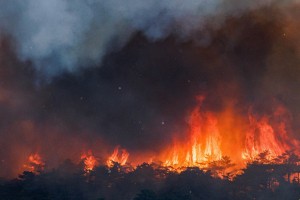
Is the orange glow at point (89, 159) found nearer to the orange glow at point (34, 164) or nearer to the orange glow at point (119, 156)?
the orange glow at point (119, 156)

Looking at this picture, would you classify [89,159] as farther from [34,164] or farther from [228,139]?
[228,139]

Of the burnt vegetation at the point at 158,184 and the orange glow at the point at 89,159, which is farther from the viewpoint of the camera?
the orange glow at the point at 89,159

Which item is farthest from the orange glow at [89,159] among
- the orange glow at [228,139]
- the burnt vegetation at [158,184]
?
the orange glow at [228,139]

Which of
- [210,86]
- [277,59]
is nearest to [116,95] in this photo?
[210,86]

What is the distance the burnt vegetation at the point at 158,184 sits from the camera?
2127 centimetres

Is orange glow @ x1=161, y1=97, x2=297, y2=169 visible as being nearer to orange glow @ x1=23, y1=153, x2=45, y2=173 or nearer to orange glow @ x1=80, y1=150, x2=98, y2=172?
orange glow @ x1=80, y1=150, x2=98, y2=172

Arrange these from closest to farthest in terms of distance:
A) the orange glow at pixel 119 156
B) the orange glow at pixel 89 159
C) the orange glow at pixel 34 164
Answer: the orange glow at pixel 34 164 < the orange glow at pixel 89 159 < the orange glow at pixel 119 156

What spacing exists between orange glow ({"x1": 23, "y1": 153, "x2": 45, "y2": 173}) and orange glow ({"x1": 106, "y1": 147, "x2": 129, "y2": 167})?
5.07 meters

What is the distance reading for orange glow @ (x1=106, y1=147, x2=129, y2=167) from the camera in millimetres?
30641

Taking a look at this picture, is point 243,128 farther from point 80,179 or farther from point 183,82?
point 80,179

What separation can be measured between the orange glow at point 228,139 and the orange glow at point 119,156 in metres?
3.05

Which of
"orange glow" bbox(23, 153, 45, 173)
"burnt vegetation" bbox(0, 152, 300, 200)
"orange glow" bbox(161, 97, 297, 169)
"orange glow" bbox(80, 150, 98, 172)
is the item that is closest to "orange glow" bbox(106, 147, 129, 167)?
"orange glow" bbox(80, 150, 98, 172)

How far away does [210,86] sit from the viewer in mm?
35000

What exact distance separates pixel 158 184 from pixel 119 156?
27.6 ft
